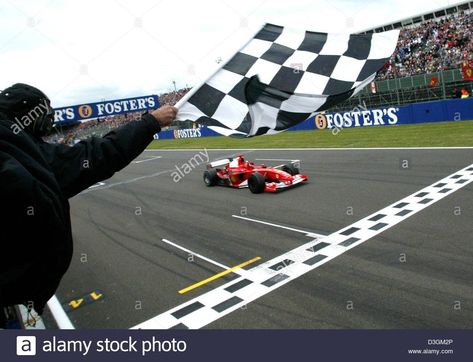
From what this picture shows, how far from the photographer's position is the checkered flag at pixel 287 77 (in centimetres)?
275

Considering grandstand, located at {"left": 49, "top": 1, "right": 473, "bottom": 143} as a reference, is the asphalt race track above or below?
below

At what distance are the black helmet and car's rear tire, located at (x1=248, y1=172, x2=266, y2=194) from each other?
318 inches

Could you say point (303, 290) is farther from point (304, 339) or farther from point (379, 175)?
point (379, 175)

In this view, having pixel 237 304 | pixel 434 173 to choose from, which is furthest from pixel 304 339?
pixel 434 173

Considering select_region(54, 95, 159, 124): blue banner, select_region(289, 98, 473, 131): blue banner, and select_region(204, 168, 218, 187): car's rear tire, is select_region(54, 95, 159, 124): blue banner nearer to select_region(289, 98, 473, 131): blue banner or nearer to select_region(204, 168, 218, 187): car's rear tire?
select_region(289, 98, 473, 131): blue banner

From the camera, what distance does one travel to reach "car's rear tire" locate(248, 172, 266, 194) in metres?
9.62

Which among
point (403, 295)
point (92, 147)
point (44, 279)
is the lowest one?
point (403, 295)

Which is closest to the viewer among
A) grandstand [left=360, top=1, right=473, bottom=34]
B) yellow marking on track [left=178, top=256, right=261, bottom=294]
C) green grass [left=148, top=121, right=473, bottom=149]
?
yellow marking on track [left=178, top=256, right=261, bottom=294]

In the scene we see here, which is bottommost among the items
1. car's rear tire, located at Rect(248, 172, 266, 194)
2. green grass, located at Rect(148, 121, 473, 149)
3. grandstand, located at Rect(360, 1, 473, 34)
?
car's rear tire, located at Rect(248, 172, 266, 194)

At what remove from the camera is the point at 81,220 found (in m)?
9.79

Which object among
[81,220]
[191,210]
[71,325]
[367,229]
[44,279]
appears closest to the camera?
[44,279]

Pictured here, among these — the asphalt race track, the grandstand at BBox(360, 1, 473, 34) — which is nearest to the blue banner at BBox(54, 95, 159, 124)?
the asphalt race track

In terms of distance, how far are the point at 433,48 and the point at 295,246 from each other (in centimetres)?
2491

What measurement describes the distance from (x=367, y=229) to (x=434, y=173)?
4.01 meters
